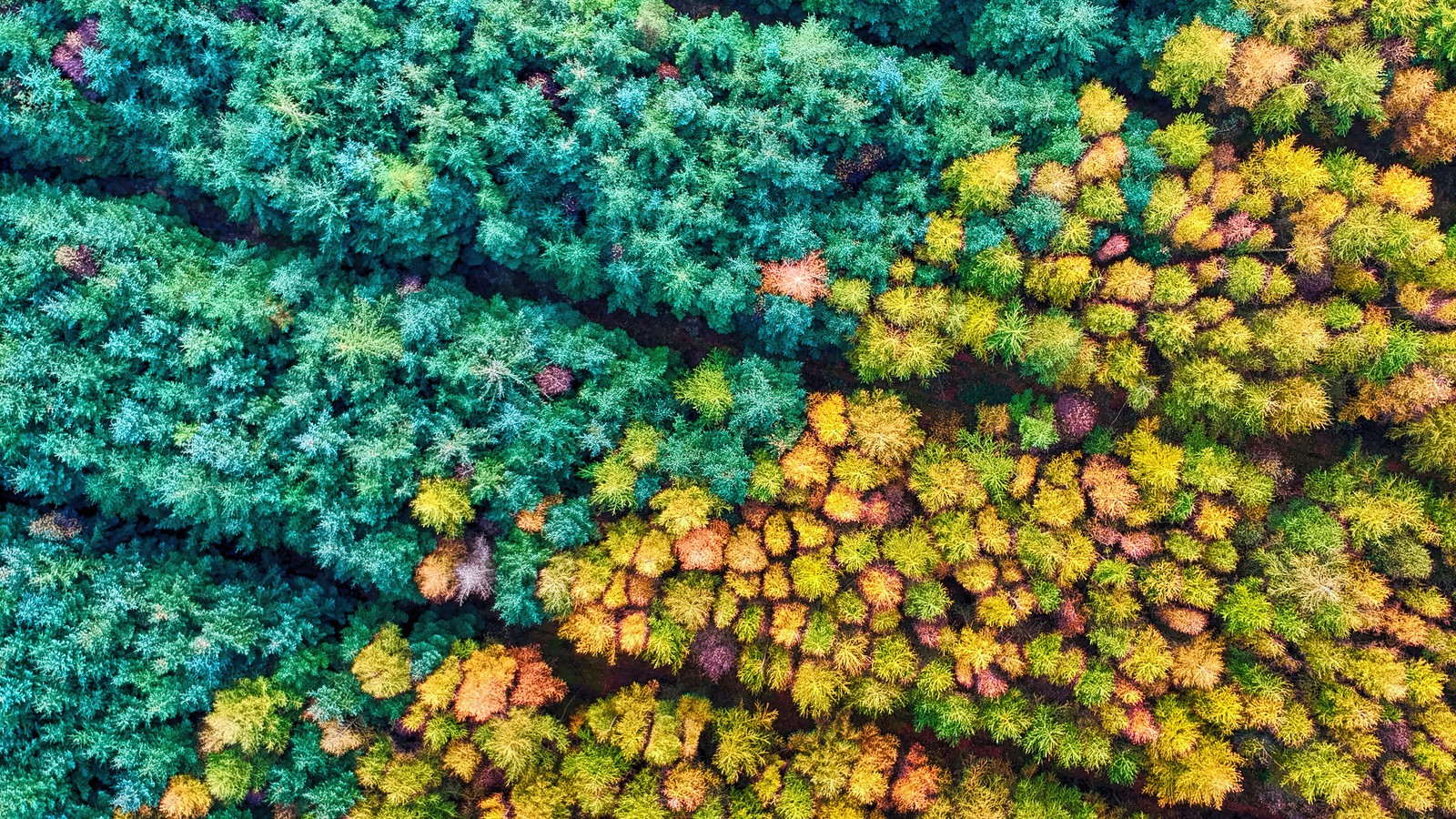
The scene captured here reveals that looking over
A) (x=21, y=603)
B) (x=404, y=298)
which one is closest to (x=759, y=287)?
(x=404, y=298)

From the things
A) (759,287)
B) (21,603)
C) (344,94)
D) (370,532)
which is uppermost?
(344,94)

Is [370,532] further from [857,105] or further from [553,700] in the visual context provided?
[857,105]

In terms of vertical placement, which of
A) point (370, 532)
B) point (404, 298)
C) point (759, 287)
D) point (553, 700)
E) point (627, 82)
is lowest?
point (553, 700)

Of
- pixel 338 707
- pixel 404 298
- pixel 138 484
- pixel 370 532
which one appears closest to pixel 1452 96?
pixel 404 298

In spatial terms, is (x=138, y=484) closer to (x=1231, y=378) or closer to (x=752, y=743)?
(x=752, y=743)

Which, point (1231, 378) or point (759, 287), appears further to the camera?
point (759, 287)

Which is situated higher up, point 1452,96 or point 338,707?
point 1452,96
